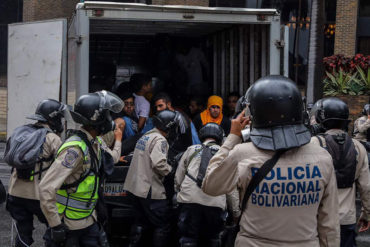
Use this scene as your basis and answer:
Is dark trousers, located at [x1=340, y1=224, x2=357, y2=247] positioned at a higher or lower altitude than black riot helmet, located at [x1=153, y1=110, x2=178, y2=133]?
lower

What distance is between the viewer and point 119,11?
277 inches

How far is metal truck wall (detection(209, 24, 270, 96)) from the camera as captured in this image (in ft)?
26.7

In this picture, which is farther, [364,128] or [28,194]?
[364,128]

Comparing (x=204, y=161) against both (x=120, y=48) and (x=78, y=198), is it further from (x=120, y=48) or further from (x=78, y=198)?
(x=120, y=48)

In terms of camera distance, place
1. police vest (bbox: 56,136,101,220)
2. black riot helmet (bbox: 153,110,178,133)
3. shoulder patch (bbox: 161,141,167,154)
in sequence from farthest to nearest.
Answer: black riot helmet (bbox: 153,110,178,133), shoulder patch (bbox: 161,141,167,154), police vest (bbox: 56,136,101,220)

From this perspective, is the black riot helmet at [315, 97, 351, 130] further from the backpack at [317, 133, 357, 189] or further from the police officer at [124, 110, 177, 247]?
the police officer at [124, 110, 177, 247]

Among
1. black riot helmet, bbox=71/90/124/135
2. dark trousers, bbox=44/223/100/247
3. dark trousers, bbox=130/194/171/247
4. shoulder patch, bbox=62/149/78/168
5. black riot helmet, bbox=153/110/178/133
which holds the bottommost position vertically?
dark trousers, bbox=130/194/171/247

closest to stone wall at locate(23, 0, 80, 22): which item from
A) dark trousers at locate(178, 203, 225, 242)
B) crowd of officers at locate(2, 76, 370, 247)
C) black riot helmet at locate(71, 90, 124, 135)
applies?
crowd of officers at locate(2, 76, 370, 247)

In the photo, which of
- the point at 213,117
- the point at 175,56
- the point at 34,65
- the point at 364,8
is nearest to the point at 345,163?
the point at 213,117

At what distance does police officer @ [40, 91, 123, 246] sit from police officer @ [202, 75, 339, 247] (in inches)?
59.5

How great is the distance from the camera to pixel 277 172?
3012mm

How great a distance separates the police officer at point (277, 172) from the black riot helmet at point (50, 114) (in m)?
2.93

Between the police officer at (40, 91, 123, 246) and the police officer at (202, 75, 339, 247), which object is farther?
the police officer at (40, 91, 123, 246)

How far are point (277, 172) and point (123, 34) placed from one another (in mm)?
7712
